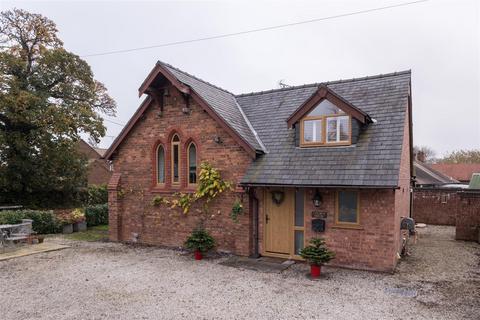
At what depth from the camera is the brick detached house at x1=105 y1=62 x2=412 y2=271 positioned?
9.77m

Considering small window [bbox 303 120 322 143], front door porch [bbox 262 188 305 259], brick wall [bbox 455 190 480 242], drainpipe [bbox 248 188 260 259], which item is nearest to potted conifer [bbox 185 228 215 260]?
drainpipe [bbox 248 188 260 259]

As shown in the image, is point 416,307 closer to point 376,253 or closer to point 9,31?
point 376,253

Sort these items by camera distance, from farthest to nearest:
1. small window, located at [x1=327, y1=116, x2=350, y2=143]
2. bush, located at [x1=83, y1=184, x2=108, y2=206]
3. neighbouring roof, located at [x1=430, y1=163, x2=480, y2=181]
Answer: neighbouring roof, located at [x1=430, y1=163, x2=480, y2=181] → bush, located at [x1=83, y1=184, x2=108, y2=206] → small window, located at [x1=327, y1=116, x2=350, y2=143]

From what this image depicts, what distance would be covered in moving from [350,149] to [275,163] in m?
2.45

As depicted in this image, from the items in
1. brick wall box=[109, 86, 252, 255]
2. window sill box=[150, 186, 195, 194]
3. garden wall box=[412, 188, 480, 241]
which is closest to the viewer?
brick wall box=[109, 86, 252, 255]

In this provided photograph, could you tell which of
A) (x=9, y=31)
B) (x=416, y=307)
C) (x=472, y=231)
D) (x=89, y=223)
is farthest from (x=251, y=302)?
(x=9, y=31)

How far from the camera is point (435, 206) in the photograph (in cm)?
2097

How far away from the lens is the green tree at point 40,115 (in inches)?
818

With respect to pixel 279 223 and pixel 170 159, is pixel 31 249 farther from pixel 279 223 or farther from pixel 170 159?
pixel 279 223

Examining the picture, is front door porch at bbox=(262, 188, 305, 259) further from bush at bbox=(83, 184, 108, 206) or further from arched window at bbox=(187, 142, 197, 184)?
bush at bbox=(83, 184, 108, 206)

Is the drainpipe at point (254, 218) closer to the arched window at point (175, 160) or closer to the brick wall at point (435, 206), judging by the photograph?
the arched window at point (175, 160)

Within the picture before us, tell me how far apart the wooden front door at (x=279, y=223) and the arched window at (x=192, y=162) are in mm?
3118

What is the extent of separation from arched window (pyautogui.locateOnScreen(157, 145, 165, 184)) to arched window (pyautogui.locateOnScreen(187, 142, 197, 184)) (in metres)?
1.35

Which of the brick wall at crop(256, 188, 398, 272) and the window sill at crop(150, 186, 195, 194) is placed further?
the window sill at crop(150, 186, 195, 194)
